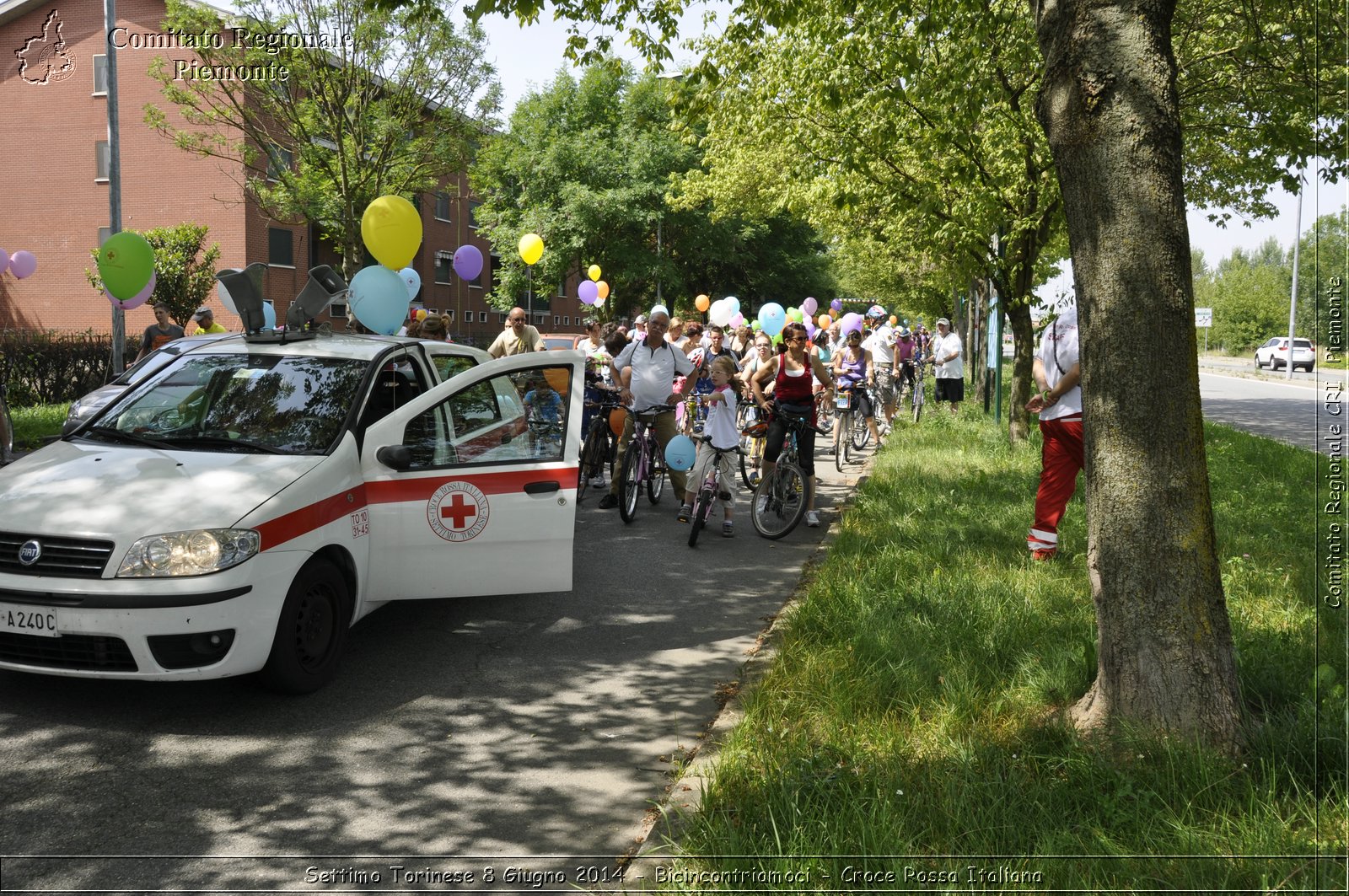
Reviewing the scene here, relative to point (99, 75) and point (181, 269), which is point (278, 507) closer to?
point (181, 269)

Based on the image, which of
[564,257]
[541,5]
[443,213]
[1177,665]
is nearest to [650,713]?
[1177,665]

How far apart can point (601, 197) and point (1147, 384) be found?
4093 centimetres

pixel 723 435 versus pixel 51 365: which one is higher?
pixel 51 365

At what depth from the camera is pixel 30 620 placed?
4.77 meters

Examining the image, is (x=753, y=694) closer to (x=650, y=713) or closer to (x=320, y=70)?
(x=650, y=713)

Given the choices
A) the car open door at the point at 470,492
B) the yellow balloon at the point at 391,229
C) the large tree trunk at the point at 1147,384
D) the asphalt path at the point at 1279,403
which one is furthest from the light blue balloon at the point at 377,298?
the large tree trunk at the point at 1147,384

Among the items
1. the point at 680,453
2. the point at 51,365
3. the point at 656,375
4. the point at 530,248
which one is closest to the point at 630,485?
the point at 680,453

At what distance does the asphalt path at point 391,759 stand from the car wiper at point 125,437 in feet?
4.08

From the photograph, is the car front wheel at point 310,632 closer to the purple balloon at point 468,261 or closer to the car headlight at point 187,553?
the car headlight at point 187,553

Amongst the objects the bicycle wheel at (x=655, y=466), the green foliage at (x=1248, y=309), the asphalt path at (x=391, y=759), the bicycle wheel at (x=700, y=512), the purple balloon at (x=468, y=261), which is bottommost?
the asphalt path at (x=391, y=759)

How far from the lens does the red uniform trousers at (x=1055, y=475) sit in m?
7.61

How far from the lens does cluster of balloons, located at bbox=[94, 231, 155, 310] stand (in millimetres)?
12773

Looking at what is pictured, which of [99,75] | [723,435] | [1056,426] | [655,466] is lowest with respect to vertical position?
[655,466]

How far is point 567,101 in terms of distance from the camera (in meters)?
47.6
